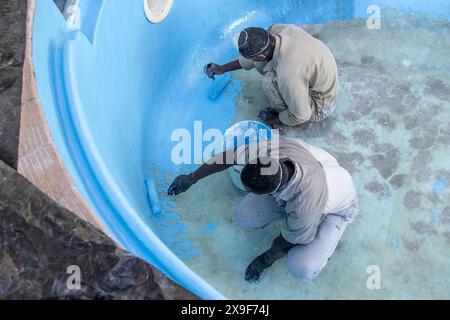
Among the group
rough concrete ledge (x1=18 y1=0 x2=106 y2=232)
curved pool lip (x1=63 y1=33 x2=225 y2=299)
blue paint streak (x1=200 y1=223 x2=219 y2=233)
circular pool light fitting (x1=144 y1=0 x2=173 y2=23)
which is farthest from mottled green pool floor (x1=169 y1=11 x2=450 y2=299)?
rough concrete ledge (x1=18 y1=0 x2=106 y2=232)

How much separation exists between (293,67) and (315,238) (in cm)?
84

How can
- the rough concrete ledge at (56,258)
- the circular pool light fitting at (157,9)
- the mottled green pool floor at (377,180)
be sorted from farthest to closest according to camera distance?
1. the circular pool light fitting at (157,9)
2. the mottled green pool floor at (377,180)
3. the rough concrete ledge at (56,258)

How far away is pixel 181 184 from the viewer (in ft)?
8.66

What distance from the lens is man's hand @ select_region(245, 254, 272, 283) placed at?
2.60 metres

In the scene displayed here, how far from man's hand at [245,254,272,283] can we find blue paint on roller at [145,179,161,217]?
1.90ft

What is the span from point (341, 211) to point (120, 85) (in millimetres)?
1318

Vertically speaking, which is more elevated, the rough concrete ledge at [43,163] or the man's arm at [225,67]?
the rough concrete ledge at [43,163]

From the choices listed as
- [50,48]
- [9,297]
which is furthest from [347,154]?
[9,297]

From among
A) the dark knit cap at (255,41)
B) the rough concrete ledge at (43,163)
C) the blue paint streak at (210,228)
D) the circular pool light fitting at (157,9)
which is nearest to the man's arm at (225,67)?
the circular pool light fitting at (157,9)

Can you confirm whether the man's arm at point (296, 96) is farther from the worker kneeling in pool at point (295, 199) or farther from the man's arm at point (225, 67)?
the man's arm at point (225, 67)

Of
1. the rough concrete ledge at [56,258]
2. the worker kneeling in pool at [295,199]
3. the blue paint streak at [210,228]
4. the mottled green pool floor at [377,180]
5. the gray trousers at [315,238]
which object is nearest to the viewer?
the rough concrete ledge at [56,258]

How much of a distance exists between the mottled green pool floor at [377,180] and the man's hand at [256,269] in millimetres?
52

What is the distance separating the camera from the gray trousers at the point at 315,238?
2.44m

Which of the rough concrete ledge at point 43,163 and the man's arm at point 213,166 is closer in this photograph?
the rough concrete ledge at point 43,163
